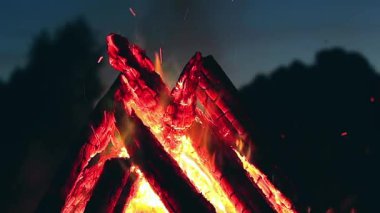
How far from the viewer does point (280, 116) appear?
11453mm

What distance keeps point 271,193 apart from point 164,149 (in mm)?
1245

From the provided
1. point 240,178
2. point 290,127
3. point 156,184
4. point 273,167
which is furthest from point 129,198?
point 290,127

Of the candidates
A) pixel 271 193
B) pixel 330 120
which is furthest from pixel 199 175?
pixel 330 120

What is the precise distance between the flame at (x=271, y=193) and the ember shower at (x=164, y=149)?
0.04 ft

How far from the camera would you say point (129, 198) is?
204 inches

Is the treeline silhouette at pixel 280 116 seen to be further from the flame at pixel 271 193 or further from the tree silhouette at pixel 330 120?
the flame at pixel 271 193

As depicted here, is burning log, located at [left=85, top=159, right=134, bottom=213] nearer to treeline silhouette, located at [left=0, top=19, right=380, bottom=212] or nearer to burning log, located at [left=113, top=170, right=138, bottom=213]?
burning log, located at [left=113, top=170, right=138, bottom=213]

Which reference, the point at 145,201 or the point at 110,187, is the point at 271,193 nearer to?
the point at 145,201

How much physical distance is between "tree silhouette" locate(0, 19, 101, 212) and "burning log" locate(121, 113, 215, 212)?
5948 millimetres

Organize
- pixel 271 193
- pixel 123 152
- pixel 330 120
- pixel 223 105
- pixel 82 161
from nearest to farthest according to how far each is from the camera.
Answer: pixel 271 193, pixel 223 105, pixel 82 161, pixel 123 152, pixel 330 120

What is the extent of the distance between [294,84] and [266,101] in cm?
103

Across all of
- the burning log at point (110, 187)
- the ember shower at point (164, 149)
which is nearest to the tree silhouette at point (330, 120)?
the ember shower at point (164, 149)

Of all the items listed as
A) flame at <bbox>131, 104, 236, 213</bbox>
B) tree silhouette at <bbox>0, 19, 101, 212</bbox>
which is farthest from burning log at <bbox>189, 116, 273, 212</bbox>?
tree silhouette at <bbox>0, 19, 101, 212</bbox>

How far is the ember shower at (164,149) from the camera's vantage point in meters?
4.98
